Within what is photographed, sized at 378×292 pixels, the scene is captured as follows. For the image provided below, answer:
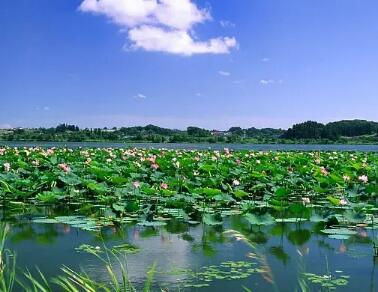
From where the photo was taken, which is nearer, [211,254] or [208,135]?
[211,254]

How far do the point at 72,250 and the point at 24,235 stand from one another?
3.11ft

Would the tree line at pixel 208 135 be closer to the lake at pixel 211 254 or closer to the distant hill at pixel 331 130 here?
the distant hill at pixel 331 130

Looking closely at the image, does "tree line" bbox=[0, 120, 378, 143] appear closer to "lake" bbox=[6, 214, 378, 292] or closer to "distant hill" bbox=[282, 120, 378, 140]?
"distant hill" bbox=[282, 120, 378, 140]

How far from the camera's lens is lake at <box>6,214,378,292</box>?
4090mm

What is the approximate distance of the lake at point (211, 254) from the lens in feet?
13.4

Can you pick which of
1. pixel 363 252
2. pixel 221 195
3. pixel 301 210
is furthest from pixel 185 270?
pixel 221 195

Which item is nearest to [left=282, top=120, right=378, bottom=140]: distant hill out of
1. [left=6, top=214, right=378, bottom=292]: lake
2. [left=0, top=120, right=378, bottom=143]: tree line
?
[left=0, top=120, right=378, bottom=143]: tree line

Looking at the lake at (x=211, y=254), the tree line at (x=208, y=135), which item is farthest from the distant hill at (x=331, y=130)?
the lake at (x=211, y=254)

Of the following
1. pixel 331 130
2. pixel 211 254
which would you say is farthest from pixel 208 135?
pixel 211 254

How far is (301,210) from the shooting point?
6352 mm

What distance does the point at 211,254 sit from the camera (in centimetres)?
499

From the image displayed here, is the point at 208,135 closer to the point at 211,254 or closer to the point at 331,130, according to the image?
the point at 331,130

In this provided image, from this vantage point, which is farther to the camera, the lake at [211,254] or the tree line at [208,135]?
the tree line at [208,135]

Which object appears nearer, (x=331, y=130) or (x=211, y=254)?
(x=211, y=254)
